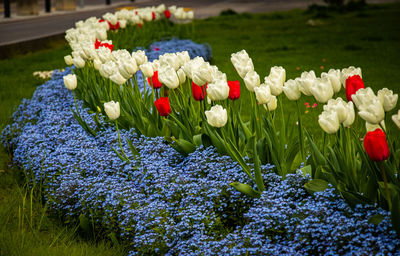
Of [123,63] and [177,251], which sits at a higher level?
→ [123,63]

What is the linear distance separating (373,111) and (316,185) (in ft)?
2.13

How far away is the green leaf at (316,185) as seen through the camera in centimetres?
279

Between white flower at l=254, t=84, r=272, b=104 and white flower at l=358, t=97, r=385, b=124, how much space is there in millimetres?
704

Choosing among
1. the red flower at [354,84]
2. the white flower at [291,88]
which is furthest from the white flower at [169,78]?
the red flower at [354,84]

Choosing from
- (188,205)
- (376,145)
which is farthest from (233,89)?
(376,145)

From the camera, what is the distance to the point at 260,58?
1016 centimetres

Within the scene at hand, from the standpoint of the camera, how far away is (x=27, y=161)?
4258 mm

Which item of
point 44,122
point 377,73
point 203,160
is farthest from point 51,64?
point 203,160

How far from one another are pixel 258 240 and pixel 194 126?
145cm

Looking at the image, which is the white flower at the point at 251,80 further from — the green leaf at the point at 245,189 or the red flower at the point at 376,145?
the red flower at the point at 376,145

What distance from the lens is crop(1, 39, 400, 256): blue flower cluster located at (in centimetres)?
250

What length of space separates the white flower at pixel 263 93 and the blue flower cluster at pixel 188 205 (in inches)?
17.4

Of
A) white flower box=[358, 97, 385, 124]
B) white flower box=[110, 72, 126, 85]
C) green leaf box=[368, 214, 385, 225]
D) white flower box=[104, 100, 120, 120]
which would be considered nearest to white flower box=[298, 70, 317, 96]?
white flower box=[358, 97, 385, 124]

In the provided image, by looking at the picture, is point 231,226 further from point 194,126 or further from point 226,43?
point 226,43
